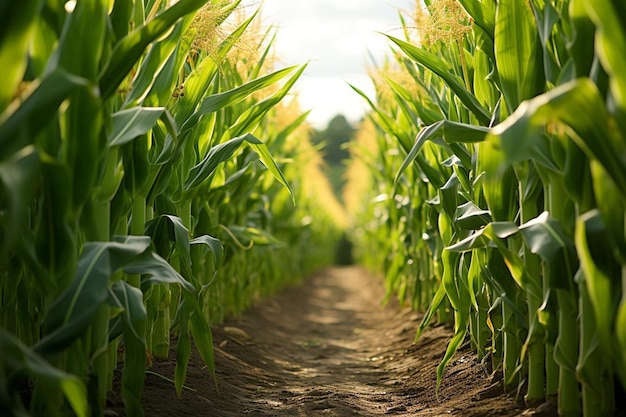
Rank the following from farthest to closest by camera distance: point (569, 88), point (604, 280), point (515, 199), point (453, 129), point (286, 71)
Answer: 1. point (286, 71)
2. point (515, 199)
3. point (453, 129)
4. point (604, 280)
5. point (569, 88)

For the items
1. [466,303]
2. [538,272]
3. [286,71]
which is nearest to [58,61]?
[286,71]

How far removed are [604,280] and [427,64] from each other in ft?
5.12

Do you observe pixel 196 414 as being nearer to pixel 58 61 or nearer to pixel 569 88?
pixel 58 61

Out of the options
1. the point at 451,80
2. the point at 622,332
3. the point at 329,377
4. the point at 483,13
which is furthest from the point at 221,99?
the point at 329,377

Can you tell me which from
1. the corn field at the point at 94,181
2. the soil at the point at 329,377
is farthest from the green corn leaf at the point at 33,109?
the soil at the point at 329,377

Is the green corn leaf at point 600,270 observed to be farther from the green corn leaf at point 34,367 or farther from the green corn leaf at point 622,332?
the green corn leaf at point 34,367

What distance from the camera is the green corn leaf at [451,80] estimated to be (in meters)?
3.13

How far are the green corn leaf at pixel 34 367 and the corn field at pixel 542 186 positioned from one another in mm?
1335

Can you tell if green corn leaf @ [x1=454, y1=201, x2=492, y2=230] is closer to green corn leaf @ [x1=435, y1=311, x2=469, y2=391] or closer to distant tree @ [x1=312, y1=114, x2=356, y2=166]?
green corn leaf @ [x1=435, y1=311, x2=469, y2=391]

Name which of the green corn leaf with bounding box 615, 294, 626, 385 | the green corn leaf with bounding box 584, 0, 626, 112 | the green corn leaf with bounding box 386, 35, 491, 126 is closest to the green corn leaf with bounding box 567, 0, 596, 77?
the green corn leaf with bounding box 584, 0, 626, 112

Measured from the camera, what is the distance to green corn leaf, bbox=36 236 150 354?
214 centimetres

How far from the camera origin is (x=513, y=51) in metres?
2.84

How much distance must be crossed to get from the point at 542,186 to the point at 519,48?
1.98 ft

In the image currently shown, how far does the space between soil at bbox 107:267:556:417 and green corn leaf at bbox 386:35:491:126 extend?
4.38ft
